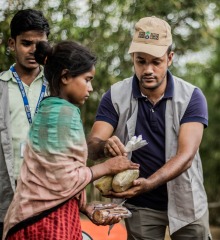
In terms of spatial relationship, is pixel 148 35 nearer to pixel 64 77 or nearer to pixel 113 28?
pixel 64 77

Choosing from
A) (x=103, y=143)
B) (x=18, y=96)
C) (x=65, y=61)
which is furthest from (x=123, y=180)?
(x=18, y=96)

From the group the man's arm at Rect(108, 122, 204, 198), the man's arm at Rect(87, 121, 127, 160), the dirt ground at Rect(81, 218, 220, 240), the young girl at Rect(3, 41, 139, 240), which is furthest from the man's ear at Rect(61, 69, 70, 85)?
the dirt ground at Rect(81, 218, 220, 240)

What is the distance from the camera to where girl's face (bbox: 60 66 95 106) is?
336 cm

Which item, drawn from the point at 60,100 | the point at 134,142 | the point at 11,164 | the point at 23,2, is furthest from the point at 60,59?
the point at 23,2

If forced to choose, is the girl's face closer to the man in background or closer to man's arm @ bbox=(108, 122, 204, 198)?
man's arm @ bbox=(108, 122, 204, 198)

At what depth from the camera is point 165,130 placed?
13.6 ft

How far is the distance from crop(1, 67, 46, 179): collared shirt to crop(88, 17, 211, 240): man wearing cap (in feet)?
1.31

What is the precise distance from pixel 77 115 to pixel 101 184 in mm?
475

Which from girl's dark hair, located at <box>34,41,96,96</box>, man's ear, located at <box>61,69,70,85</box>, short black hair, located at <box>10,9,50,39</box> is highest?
short black hair, located at <box>10,9,50,39</box>

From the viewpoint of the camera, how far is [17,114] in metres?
4.17

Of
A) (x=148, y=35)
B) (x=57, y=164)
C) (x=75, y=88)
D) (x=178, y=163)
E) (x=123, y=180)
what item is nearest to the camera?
(x=57, y=164)

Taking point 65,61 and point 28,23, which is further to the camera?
point 28,23

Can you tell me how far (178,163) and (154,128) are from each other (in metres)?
0.37

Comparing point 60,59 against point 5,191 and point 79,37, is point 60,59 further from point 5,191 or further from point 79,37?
point 79,37
